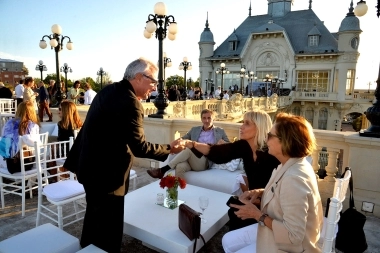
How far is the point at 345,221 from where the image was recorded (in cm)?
288

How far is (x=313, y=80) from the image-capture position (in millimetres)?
33938

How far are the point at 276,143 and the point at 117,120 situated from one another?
134 centimetres

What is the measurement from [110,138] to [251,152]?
1699mm

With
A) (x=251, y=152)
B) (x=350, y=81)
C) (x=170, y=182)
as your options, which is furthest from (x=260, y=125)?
(x=350, y=81)

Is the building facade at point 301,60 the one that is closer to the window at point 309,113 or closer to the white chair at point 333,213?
the window at point 309,113

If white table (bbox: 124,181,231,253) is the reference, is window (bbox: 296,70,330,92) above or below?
above

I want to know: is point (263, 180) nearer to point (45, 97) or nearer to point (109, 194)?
point (109, 194)

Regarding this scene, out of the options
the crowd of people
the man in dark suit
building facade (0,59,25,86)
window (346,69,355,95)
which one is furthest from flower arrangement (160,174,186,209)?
building facade (0,59,25,86)

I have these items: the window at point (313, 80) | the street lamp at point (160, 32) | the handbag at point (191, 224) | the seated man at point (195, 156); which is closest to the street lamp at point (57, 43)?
the street lamp at point (160, 32)

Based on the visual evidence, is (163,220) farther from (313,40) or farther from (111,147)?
(313,40)

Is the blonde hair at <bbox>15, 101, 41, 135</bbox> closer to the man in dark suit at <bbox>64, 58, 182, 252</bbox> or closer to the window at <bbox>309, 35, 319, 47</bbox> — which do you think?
the man in dark suit at <bbox>64, 58, 182, 252</bbox>

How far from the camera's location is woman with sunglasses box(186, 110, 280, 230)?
2.88 metres

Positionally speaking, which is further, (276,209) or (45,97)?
(45,97)

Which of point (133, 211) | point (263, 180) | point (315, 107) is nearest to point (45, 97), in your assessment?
point (133, 211)
